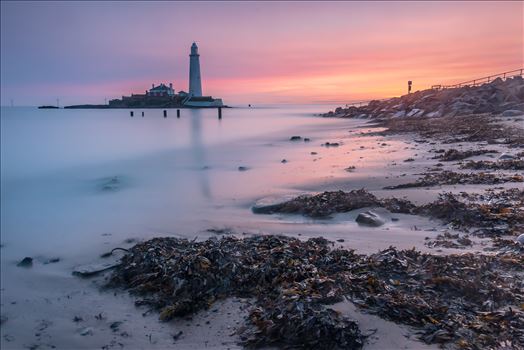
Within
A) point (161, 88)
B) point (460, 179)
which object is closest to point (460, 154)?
point (460, 179)

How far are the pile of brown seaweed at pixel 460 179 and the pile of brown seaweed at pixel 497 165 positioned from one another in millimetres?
775

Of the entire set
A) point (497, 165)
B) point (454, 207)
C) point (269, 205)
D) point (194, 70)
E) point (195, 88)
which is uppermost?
point (194, 70)

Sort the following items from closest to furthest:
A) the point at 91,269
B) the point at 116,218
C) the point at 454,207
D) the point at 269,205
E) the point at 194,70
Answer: the point at 91,269, the point at 454,207, the point at 269,205, the point at 116,218, the point at 194,70

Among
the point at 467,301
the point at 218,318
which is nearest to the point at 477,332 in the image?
the point at 467,301

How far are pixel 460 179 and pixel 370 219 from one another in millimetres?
2923

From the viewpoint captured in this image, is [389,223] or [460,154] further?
Result: [460,154]

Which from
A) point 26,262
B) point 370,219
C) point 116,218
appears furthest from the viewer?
point 116,218

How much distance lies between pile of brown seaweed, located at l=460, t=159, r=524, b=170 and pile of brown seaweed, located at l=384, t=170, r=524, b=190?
30.5 inches

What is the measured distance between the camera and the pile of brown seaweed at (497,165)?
26.7 feet

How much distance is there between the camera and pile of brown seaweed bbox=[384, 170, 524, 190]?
23.7 feet

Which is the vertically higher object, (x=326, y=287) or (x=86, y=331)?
(x=326, y=287)

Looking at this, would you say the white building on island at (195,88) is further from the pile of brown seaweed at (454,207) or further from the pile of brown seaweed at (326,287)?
the pile of brown seaweed at (326,287)

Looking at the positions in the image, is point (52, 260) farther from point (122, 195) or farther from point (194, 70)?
point (194, 70)

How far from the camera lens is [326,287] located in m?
3.64
